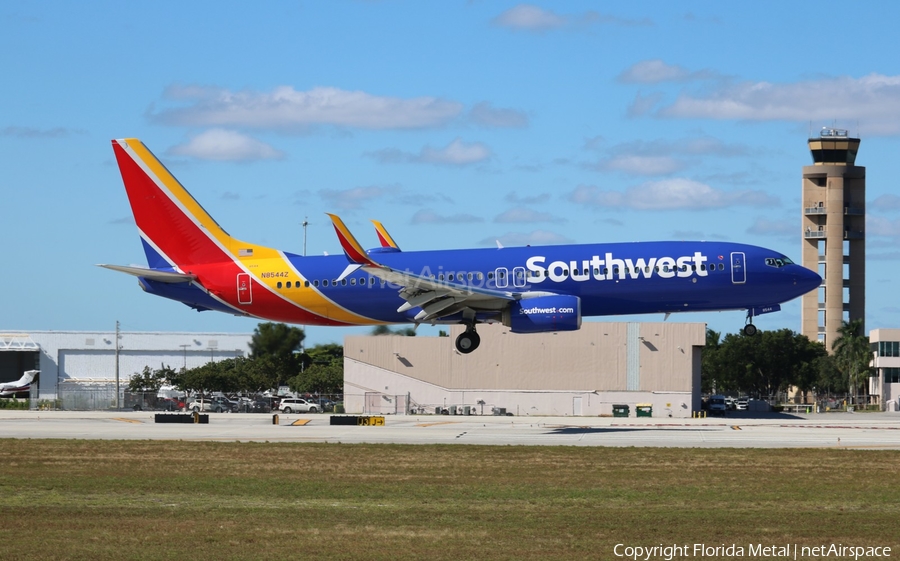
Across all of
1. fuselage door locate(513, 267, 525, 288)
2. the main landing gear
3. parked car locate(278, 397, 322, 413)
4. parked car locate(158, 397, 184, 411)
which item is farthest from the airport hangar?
fuselage door locate(513, 267, 525, 288)

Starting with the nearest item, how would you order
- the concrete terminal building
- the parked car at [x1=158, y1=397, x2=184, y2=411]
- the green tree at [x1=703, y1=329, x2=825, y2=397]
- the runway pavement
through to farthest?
the runway pavement < the parked car at [x1=158, y1=397, x2=184, y2=411] < the concrete terminal building < the green tree at [x1=703, y1=329, x2=825, y2=397]

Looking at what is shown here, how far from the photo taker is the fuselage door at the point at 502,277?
60125mm

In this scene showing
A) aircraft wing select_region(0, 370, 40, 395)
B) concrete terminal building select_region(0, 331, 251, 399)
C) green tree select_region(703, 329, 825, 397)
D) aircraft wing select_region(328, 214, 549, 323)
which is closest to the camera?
aircraft wing select_region(328, 214, 549, 323)

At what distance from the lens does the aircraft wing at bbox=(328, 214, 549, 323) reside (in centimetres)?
5634

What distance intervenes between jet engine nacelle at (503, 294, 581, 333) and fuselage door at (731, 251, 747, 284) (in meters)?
7.83

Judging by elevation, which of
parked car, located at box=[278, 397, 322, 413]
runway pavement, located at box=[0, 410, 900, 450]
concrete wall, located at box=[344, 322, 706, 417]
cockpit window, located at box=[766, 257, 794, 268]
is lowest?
parked car, located at box=[278, 397, 322, 413]

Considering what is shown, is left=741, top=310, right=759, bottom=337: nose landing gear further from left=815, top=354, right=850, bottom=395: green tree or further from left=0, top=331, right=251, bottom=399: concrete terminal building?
left=815, top=354, right=850, bottom=395: green tree

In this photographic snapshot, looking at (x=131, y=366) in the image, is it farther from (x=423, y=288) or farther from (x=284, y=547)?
(x=284, y=547)

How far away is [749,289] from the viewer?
58812mm

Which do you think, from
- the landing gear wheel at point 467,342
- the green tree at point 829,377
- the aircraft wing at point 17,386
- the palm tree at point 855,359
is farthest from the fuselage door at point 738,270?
the palm tree at point 855,359

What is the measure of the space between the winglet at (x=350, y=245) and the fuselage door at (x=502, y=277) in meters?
7.36

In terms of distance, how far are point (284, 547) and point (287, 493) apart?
989 centimetres

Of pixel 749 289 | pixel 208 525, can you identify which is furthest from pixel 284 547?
pixel 749 289

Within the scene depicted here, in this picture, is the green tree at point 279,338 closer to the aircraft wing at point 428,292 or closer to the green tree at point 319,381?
the green tree at point 319,381
